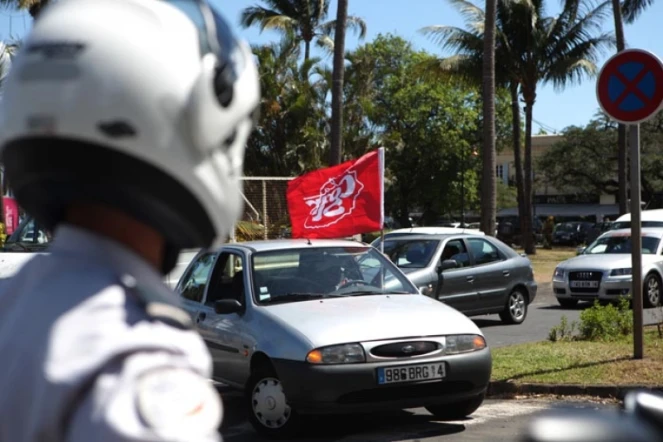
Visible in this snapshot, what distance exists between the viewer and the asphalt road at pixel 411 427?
793 cm

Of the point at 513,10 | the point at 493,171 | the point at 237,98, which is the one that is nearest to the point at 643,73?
the point at 237,98

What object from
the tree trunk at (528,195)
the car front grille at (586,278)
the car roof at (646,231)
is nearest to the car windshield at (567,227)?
the tree trunk at (528,195)

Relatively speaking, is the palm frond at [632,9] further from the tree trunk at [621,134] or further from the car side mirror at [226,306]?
the car side mirror at [226,306]

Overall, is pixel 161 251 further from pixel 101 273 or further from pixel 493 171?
pixel 493 171

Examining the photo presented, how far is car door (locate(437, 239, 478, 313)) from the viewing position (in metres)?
15.3

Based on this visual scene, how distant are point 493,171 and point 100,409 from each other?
74.5 ft

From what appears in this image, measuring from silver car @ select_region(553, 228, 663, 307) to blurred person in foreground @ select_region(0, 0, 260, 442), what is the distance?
17.4m

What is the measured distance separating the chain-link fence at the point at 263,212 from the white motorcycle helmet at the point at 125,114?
1948 cm

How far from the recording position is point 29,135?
159cm

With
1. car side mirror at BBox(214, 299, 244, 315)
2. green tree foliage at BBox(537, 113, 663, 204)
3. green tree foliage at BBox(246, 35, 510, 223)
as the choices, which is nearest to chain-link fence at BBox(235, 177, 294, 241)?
car side mirror at BBox(214, 299, 244, 315)

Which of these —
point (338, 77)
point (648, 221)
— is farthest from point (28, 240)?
point (648, 221)

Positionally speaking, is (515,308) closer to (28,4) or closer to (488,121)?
(488,121)

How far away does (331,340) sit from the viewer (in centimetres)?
766

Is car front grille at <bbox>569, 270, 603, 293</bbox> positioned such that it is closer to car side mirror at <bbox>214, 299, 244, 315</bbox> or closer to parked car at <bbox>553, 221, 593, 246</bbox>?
car side mirror at <bbox>214, 299, 244, 315</bbox>
